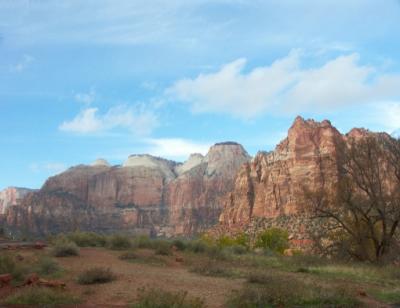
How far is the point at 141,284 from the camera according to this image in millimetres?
14641

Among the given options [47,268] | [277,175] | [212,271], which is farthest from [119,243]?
[277,175]

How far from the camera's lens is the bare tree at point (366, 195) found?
1001 inches

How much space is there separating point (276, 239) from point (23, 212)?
133 m

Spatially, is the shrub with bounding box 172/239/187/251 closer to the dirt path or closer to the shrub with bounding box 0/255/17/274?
the dirt path

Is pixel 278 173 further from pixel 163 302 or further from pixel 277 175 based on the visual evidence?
pixel 163 302

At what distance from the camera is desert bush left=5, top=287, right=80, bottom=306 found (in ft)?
38.0

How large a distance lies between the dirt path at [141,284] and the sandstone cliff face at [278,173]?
266 ft

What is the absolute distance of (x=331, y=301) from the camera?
11.9 metres

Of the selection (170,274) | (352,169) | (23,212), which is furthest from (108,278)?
(23,212)

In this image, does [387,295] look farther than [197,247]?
No

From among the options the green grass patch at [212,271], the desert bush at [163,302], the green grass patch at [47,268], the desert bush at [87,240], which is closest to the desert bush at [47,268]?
the green grass patch at [47,268]

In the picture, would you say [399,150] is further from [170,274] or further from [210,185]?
[210,185]

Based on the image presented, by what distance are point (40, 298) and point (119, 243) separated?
1793cm

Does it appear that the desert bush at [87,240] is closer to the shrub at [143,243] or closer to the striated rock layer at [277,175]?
the shrub at [143,243]
